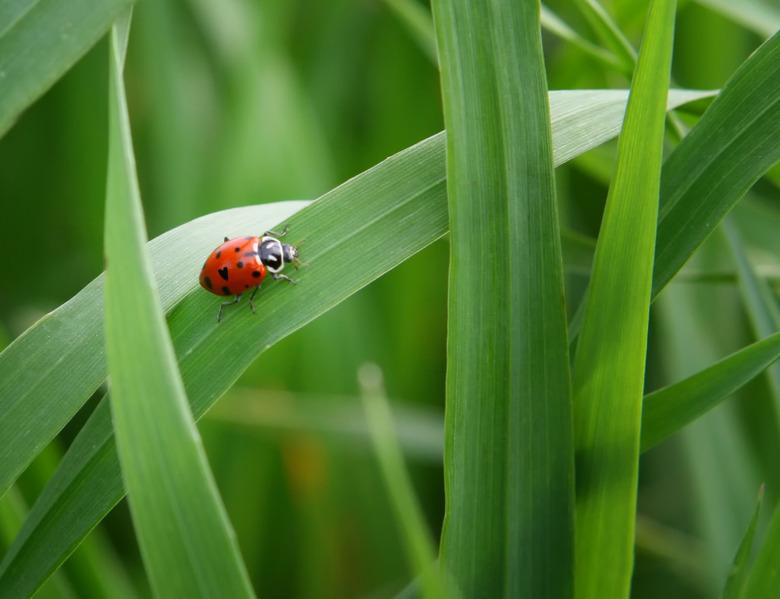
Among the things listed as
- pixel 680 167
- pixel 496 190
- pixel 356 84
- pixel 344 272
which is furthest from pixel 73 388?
pixel 356 84

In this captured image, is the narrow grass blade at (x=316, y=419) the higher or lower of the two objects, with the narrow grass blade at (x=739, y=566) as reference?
higher

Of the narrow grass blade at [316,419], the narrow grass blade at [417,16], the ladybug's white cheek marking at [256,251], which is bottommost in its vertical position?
the ladybug's white cheek marking at [256,251]

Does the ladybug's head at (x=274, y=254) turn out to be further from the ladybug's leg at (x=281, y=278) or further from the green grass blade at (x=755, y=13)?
the green grass blade at (x=755, y=13)

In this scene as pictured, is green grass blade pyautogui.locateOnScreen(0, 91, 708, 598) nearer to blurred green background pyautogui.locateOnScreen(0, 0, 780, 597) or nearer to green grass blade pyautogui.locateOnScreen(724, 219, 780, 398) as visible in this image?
green grass blade pyautogui.locateOnScreen(724, 219, 780, 398)

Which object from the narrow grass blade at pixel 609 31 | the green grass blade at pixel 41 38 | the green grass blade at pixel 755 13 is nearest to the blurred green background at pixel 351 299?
the green grass blade at pixel 755 13

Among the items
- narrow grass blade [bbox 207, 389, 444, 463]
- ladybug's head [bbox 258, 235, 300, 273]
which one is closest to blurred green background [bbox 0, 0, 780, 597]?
narrow grass blade [bbox 207, 389, 444, 463]

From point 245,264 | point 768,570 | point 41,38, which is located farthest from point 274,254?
point 768,570

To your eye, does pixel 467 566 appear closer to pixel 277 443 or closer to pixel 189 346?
pixel 189 346
